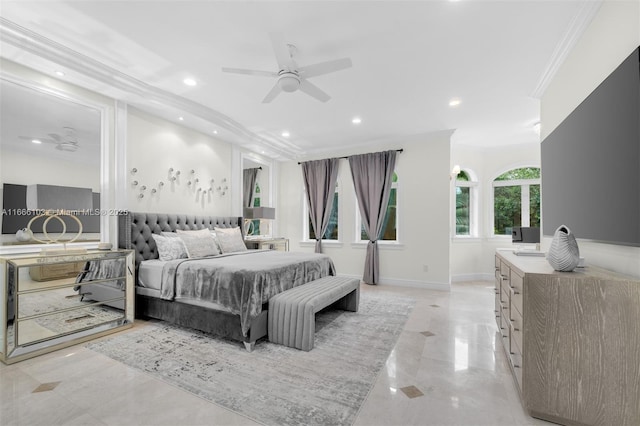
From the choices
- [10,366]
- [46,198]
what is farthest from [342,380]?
[46,198]

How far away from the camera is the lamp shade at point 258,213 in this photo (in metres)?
5.41

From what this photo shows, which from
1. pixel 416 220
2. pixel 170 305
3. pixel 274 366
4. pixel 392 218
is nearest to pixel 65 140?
pixel 170 305

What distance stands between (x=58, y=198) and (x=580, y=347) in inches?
167

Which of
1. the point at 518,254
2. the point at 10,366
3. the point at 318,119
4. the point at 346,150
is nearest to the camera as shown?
the point at 10,366

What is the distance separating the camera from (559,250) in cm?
168

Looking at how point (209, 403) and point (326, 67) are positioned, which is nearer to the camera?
point (209, 403)

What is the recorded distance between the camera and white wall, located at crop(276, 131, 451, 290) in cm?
492

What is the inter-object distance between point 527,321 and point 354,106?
3.17 m

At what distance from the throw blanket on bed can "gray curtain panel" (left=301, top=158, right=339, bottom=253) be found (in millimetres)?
2654

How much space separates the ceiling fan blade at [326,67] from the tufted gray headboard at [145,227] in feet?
8.78

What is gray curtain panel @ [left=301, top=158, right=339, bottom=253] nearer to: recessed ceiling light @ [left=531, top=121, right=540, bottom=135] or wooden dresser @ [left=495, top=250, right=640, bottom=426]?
recessed ceiling light @ [left=531, top=121, right=540, bottom=135]

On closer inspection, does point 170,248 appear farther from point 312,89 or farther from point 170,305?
point 312,89

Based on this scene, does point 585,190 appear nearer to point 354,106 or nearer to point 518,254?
point 518,254

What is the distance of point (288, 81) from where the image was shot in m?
2.66
